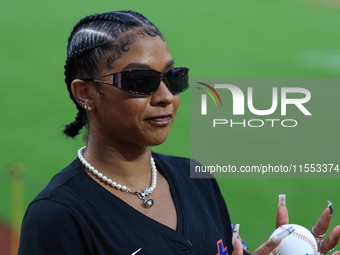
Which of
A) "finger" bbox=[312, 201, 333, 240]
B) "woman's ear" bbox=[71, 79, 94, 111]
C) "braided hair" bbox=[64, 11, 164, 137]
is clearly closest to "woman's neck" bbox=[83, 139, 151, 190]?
"woman's ear" bbox=[71, 79, 94, 111]

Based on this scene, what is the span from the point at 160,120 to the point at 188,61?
5.72m

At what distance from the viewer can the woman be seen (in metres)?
1.75

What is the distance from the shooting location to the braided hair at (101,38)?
190 centimetres

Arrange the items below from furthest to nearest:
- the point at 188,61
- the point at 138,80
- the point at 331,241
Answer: the point at 188,61 → the point at 331,241 → the point at 138,80

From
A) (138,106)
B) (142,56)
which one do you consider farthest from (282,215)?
(142,56)

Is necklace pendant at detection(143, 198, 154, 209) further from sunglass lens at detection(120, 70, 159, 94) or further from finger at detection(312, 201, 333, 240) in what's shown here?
finger at detection(312, 201, 333, 240)

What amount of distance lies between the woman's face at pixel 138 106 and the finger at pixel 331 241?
0.81 meters

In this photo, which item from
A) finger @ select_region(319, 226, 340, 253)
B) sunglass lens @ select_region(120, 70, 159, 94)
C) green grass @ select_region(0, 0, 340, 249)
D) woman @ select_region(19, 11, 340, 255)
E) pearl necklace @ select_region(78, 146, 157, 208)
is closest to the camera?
woman @ select_region(19, 11, 340, 255)

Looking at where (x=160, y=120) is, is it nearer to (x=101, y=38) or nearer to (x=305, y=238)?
(x=101, y=38)

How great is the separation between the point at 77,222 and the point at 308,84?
6.14 m

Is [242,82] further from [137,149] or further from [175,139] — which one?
[137,149]

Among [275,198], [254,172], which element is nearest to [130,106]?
[275,198]

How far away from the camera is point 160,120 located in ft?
6.38

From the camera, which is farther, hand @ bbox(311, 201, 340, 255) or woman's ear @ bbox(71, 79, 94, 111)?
hand @ bbox(311, 201, 340, 255)
